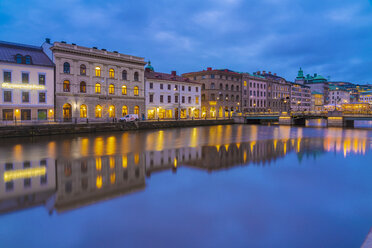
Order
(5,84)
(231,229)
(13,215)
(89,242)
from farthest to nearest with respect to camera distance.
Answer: (5,84) < (13,215) < (231,229) < (89,242)

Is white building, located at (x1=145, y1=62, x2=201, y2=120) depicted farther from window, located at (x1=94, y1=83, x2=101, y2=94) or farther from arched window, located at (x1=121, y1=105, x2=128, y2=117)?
window, located at (x1=94, y1=83, x2=101, y2=94)

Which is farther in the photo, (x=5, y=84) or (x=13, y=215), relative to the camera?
(x=5, y=84)

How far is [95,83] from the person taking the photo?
50.9m

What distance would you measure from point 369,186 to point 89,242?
14.2 m

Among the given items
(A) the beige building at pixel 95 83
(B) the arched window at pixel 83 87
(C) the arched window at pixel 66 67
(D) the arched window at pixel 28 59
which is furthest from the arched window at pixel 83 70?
(D) the arched window at pixel 28 59

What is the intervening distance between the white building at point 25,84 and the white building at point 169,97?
21990 millimetres

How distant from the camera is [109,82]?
174ft

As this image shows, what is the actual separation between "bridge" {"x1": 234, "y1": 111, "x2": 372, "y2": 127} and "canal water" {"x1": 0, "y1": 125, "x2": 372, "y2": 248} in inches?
2020

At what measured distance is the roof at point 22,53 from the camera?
4069 cm

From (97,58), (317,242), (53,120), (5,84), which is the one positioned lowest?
(317,242)

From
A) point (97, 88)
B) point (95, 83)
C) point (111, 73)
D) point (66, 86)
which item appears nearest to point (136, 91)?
point (111, 73)

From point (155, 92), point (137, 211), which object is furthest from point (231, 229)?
point (155, 92)

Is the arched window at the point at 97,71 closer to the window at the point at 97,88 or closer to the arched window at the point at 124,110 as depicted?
the window at the point at 97,88

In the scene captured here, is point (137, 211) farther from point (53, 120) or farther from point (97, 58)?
point (97, 58)
